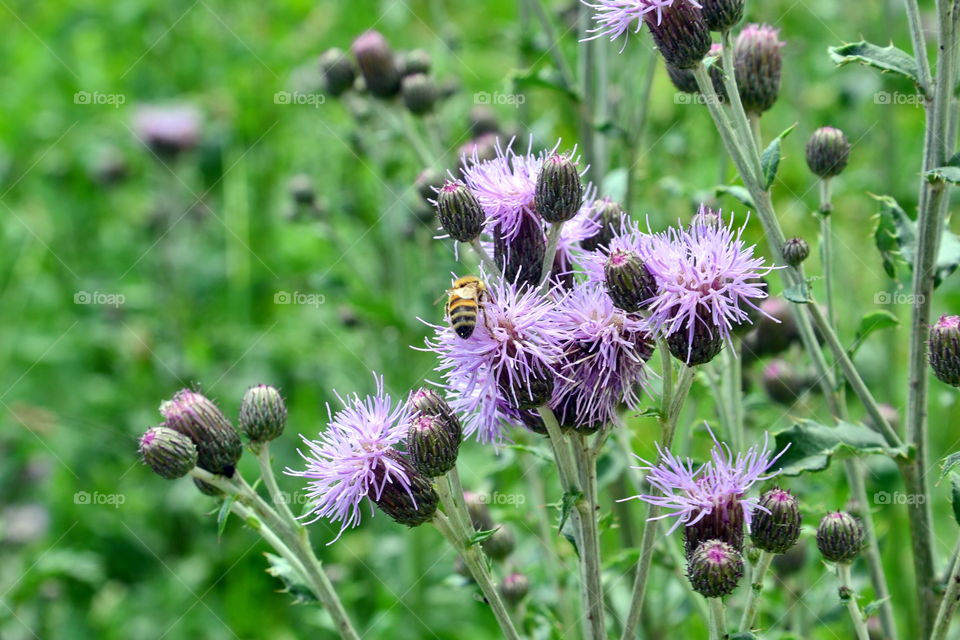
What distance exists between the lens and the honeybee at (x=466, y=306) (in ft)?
8.61

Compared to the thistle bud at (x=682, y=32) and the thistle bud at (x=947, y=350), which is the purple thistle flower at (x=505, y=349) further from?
the thistle bud at (x=947, y=350)

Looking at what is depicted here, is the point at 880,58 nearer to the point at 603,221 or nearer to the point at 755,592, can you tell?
the point at 603,221

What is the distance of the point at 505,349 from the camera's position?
103 inches

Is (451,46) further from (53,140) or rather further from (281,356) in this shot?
(53,140)

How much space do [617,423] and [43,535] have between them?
5.12 meters

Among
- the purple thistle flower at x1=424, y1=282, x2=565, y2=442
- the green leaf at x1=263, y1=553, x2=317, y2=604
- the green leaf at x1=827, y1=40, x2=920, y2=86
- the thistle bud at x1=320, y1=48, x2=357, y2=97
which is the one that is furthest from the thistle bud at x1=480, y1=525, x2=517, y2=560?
the thistle bud at x1=320, y1=48, x2=357, y2=97

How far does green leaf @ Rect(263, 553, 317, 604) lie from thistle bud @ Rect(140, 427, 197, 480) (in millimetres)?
398

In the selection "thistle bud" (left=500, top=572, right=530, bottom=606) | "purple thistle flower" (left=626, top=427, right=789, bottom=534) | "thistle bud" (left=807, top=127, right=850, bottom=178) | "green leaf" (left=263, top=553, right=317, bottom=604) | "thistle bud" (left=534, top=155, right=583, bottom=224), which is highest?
"thistle bud" (left=807, top=127, right=850, bottom=178)

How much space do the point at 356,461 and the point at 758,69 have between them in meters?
1.93

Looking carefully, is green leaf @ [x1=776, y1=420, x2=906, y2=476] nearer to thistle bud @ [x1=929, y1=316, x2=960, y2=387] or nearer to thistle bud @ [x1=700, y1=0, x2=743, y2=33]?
thistle bud @ [x1=929, y1=316, x2=960, y2=387]

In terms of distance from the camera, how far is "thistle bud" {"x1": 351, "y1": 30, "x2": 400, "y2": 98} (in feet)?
17.2

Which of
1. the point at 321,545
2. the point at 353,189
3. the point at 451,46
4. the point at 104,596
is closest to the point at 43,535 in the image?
the point at 104,596

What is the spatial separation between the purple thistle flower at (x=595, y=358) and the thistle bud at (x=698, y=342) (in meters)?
0.12

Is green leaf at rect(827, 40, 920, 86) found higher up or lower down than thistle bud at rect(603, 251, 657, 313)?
higher up
